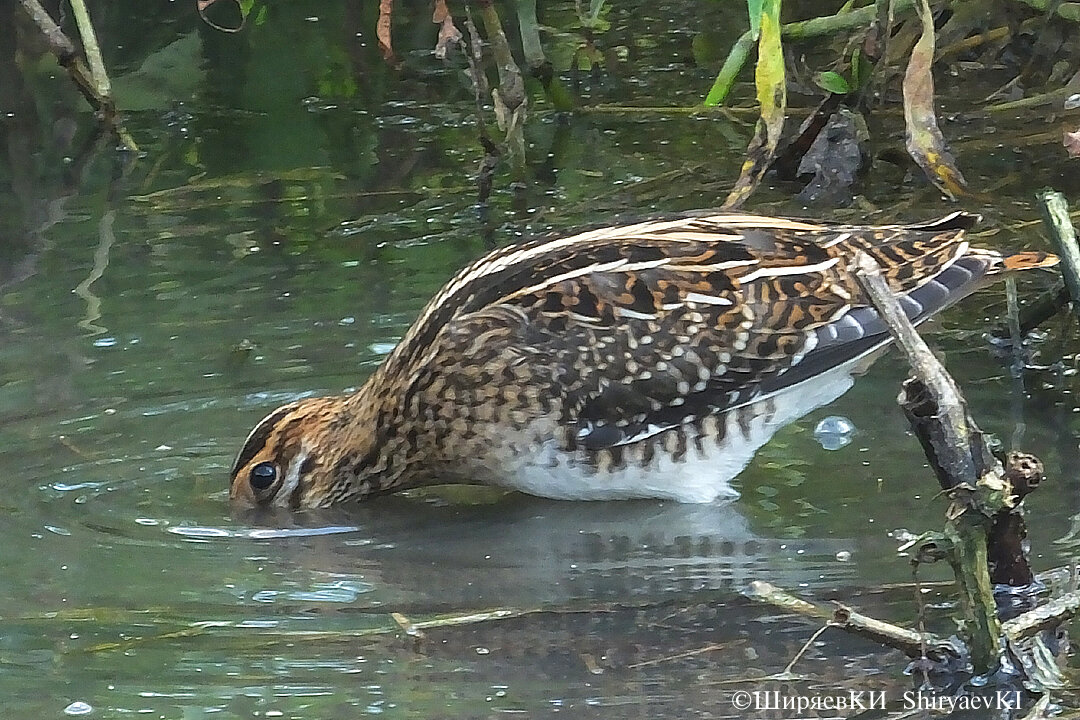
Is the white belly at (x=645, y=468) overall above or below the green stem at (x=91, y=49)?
below

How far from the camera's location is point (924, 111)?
17.4 ft

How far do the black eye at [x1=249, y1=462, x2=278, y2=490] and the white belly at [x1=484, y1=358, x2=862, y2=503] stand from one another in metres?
0.53

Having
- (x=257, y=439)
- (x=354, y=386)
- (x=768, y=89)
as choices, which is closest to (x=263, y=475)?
(x=257, y=439)

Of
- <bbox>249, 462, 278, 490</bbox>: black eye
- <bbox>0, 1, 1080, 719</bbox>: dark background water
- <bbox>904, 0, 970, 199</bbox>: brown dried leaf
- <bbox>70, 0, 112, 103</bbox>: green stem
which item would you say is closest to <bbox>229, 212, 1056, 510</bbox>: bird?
<bbox>249, 462, 278, 490</bbox>: black eye

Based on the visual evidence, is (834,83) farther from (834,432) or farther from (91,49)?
(91,49)

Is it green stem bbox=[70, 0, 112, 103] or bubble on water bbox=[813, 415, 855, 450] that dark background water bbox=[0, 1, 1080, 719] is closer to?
bubble on water bbox=[813, 415, 855, 450]

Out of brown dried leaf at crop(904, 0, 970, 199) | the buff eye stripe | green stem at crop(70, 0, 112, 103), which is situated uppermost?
green stem at crop(70, 0, 112, 103)

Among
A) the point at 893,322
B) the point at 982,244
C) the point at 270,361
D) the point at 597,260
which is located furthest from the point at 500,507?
the point at 982,244

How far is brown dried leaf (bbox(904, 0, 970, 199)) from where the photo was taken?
5266 mm

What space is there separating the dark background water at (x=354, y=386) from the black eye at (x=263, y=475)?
3.8 inches

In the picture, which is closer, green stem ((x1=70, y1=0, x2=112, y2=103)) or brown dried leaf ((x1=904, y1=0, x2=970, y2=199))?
brown dried leaf ((x1=904, y1=0, x2=970, y2=199))

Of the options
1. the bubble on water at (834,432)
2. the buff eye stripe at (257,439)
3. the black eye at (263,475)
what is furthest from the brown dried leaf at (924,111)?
the black eye at (263,475)

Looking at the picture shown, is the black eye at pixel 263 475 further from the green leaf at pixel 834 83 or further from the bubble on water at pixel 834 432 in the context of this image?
the green leaf at pixel 834 83

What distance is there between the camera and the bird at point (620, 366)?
4422 millimetres
